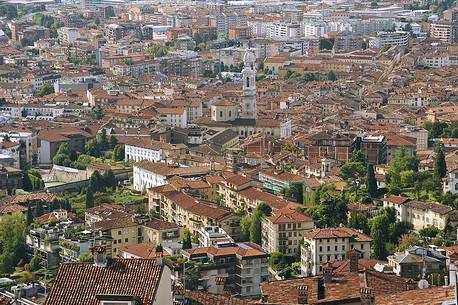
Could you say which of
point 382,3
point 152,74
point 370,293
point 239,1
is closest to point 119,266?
point 370,293

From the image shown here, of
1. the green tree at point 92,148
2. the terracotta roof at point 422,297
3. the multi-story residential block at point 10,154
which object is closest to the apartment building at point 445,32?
the green tree at point 92,148

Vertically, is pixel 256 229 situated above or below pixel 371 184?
below

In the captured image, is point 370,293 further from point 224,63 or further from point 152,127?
point 224,63

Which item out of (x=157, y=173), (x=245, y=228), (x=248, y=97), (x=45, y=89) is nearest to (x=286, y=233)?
(x=245, y=228)

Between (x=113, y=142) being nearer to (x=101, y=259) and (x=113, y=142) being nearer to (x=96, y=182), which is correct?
(x=96, y=182)

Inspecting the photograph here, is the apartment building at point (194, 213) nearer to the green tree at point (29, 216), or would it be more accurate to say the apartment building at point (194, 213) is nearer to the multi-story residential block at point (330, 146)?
the green tree at point (29, 216)

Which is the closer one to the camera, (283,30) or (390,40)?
(390,40)
